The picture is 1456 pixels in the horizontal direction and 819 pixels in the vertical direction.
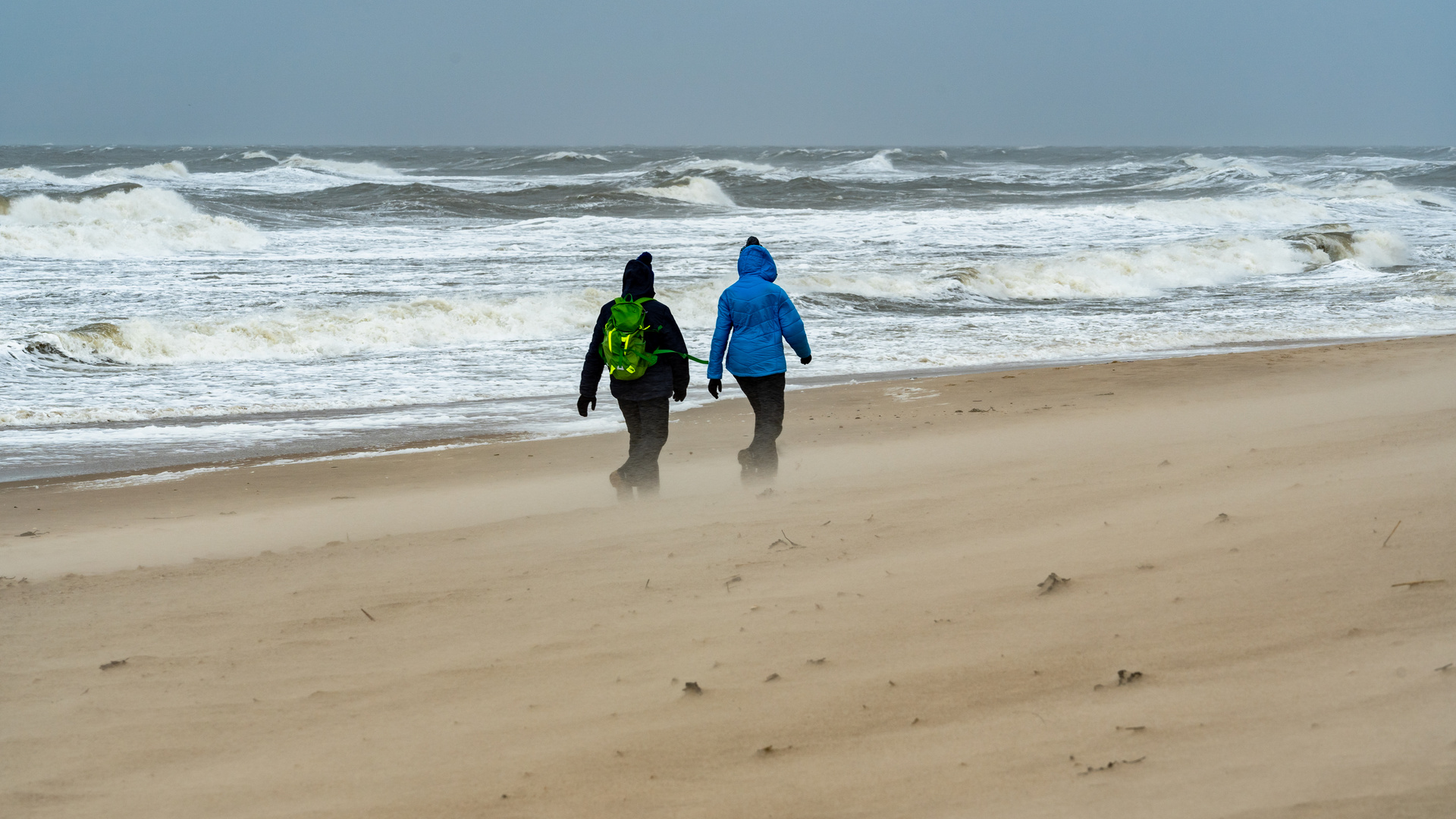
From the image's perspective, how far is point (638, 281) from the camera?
5477 millimetres

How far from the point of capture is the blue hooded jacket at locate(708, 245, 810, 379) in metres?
5.90

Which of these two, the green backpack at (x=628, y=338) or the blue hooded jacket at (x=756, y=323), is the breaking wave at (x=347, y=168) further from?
the green backpack at (x=628, y=338)

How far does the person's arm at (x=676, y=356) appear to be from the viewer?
5.59m

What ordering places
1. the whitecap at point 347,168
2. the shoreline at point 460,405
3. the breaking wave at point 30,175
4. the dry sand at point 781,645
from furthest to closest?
1. the whitecap at point 347,168
2. the breaking wave at point 30,175
3. the shoreline at point 460,405
4. the dry sand at point 781,645

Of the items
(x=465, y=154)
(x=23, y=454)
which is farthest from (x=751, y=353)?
(x=465, y=154)

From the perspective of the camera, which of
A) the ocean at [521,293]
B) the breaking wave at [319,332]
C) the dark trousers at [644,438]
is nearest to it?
the dark trousers at [644,438]

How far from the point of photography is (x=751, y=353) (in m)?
5.94

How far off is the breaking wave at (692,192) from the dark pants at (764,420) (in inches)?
1118

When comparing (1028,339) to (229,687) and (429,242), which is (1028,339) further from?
(429,242)

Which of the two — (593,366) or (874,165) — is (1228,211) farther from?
(874,165)

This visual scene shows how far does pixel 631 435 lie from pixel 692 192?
31403mm

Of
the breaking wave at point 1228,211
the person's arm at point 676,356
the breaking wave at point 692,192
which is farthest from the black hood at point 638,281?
the breaking wave at point 692,192

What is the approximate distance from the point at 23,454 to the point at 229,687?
5.34 meters

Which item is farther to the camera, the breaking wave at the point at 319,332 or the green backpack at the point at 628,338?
the breaking wave at the point at 319,332
